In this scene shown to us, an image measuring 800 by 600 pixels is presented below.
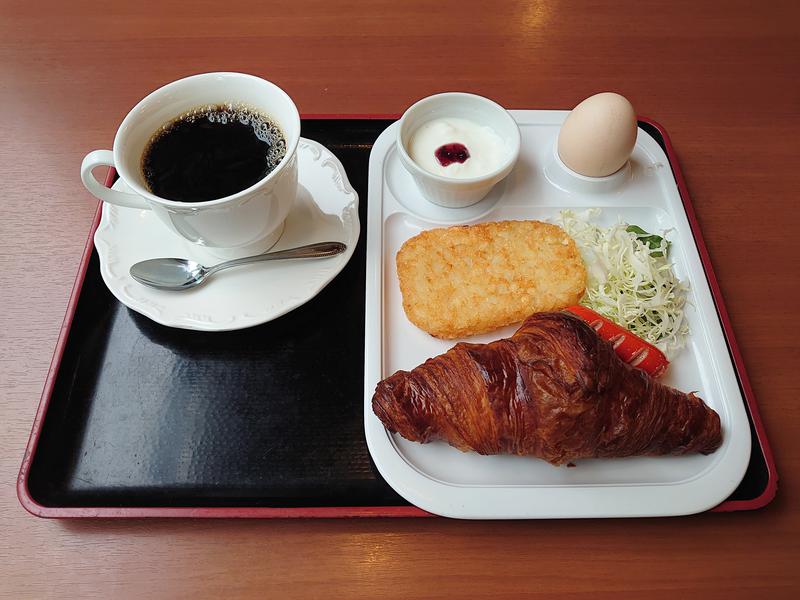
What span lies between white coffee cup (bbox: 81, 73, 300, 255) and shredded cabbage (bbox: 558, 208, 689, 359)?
86 cm

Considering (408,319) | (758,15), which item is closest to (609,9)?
(758,15)

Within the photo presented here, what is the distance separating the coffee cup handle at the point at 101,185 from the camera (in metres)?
1.27

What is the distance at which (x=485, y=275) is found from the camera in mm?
1526

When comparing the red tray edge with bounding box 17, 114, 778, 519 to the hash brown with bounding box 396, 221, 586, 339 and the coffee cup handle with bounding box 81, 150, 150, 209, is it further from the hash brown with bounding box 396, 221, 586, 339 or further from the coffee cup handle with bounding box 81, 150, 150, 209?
the hash brown with bounding box 396, 221, 586, 339

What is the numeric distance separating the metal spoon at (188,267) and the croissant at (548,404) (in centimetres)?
42

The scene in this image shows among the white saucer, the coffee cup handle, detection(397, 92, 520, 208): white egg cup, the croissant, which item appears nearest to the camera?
the croissant

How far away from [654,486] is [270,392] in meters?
0.94

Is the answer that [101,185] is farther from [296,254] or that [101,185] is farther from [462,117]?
[462,117]

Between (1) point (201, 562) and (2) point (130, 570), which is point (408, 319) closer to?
(1) point (201, 562)

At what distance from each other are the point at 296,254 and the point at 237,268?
164 millimetres

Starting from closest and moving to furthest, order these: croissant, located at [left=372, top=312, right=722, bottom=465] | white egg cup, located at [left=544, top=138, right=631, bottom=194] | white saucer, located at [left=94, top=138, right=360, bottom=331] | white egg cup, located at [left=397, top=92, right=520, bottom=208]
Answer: croissant, located at [left=372, top=312, right=722, bottom=465] < white saucer, located at [left=94, top=138, right=360, bottom=331] < white egg cup, located at [left=397, top=92, right=520, bottom=208] < white egg cup, located at [left=544, top=138, right=631, bottom=194]

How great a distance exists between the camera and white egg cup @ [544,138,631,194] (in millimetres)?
1690

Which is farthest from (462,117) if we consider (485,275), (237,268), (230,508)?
(230,508)

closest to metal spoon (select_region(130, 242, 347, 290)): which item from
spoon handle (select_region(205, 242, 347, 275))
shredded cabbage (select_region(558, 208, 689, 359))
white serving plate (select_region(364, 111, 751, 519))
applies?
spoon handle (select_region(205, 242, 347, 275))
